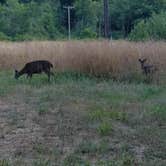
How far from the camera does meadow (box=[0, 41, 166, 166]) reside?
16.8 feet

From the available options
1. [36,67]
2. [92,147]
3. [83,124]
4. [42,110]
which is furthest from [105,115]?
[36,67]

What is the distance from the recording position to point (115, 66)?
11.7 meters

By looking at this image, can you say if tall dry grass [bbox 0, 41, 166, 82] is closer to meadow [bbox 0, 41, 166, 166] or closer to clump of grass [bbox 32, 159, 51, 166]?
meadow [bbox 0, 41, 166, 166]

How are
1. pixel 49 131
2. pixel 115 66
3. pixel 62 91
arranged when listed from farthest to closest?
pixel 115 66
pixel 62 91
pixel 49 131

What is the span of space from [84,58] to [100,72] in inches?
23.6

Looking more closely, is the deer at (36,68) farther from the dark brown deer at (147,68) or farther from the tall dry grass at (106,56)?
the dark brown deer at (147,68)

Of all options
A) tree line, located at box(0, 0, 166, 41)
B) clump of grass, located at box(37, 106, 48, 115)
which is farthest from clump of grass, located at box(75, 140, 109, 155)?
tree line, located at box(0, 0, 166, 41)

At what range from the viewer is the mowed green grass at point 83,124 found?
500 cm

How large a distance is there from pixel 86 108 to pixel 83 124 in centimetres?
116

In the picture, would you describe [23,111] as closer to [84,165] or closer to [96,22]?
[84,165]

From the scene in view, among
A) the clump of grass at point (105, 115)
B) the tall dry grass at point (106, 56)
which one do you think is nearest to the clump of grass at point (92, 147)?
the clump of grass at point (105, 115)

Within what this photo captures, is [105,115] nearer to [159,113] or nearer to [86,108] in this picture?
[86,108]

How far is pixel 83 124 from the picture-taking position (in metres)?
6.50

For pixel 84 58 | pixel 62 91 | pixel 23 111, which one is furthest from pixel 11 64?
pixel 23 111
